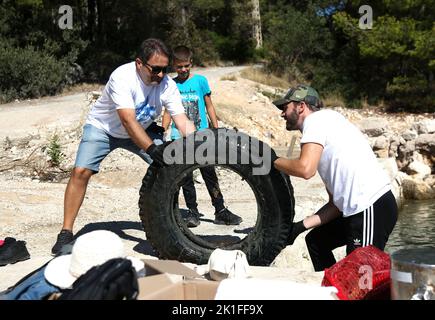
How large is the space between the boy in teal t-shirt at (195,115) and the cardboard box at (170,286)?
2.89 metres

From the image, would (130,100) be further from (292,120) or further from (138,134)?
(292,120)

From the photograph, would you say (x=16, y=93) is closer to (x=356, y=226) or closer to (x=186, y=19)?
(x=186, y=19)

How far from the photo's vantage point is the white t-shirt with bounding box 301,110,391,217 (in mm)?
4438

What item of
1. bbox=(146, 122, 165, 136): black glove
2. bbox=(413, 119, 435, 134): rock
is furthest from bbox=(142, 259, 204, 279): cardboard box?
bbox=(413, 119, 435, 134): rock

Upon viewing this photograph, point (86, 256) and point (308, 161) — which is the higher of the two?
point (308, 161)

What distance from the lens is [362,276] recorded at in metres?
3.82

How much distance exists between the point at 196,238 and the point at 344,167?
1.59 meters

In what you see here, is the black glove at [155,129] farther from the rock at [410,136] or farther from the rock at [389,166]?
the rock at [410,136]

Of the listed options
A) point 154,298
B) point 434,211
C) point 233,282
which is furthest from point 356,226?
point 434,211

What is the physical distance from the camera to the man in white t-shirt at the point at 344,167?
14.5 ft

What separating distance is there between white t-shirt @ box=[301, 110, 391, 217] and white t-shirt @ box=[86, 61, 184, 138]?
5.45ft

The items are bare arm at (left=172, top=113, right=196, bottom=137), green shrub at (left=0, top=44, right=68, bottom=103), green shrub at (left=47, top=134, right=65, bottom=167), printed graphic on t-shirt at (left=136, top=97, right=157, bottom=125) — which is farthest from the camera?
green shrub at (left=0, top=44, right=68, bottom=103)

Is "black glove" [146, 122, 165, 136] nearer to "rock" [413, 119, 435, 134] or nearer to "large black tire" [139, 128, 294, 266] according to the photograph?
"large black tire" [139, 128, 294, 266]

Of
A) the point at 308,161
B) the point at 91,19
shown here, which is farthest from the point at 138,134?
the point at 91,19
